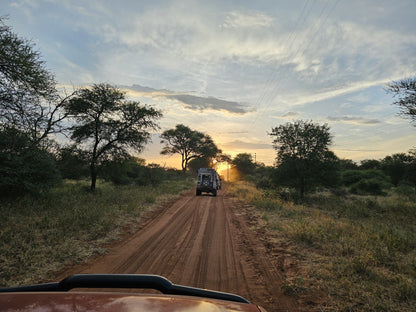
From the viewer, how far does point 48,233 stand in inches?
286

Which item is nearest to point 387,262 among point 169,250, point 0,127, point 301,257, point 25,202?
point 301,257

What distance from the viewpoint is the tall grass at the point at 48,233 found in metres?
5.19

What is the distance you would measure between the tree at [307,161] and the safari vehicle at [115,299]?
19.7 metres

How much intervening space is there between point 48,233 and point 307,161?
18.4 meters

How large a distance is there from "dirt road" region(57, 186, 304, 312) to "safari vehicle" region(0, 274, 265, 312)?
3085 millimetres

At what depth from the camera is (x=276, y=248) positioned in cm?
692

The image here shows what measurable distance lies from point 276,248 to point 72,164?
1838 centimetres

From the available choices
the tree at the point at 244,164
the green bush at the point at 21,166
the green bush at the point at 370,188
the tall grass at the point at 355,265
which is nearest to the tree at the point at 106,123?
the green bush at the point at 21,166

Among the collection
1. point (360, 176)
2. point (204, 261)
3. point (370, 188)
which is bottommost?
point (204, 261)

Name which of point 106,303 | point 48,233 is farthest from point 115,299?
point 48,233

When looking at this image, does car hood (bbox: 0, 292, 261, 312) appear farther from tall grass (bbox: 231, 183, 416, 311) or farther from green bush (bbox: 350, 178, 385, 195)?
green bush (bbox: 350, 178, 385, 195)

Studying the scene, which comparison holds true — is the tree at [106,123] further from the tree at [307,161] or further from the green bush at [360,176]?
the green bush at [360,176]

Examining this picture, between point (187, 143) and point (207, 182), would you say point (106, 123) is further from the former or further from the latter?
point (187, 143)

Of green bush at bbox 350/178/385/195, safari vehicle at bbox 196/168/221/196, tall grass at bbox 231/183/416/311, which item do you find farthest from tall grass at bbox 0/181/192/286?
green bush at bbox 350/178/385/195
